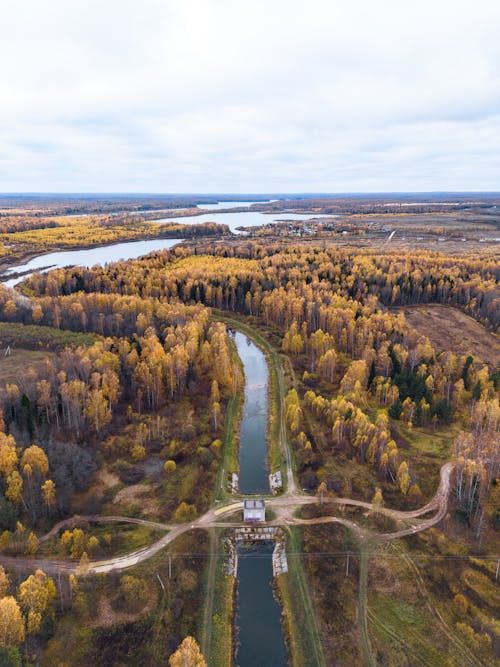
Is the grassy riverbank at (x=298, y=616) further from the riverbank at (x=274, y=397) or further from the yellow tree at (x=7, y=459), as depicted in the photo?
the yellow tree at (x=7, y=459)

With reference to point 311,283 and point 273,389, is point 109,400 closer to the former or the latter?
point 273,389

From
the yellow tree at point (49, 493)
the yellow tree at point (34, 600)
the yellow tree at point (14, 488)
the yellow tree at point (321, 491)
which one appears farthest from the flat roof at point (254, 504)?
the yellow tree at point (14, 488)

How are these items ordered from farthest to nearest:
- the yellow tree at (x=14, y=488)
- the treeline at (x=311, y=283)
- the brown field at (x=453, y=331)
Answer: the treeline at (x=311, y=283), the brown field at (x=453, y=331), the yellow tree at (x=14, y=488)

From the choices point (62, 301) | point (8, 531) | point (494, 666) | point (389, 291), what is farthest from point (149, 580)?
point (389, 291)

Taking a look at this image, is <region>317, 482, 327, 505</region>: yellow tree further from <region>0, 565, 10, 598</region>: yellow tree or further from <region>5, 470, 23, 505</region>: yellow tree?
<region>5, 470, 23, 505</region>: yellow tree

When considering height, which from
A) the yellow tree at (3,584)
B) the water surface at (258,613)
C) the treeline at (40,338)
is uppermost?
the treeline at (40,338)

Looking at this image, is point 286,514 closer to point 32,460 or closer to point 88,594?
point 88,594

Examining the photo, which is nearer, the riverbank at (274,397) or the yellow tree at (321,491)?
the yellow tree at (321,491)

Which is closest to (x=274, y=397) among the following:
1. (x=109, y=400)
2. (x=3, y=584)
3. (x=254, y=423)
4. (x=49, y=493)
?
(x=254, y=423)
